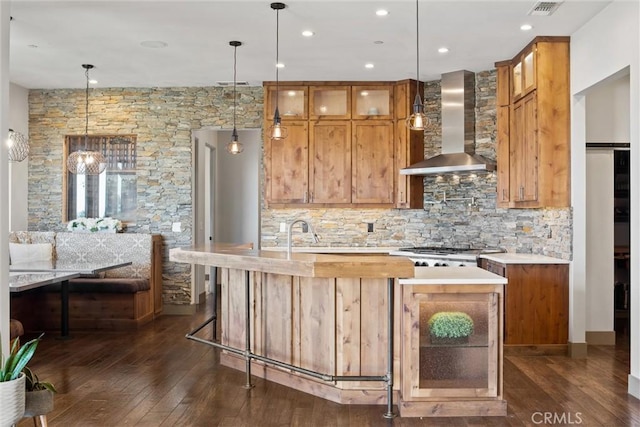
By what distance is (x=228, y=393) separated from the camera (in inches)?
169

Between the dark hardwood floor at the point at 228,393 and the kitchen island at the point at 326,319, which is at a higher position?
the kitchen island at the point at 326,319

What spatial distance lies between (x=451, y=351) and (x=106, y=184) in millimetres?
5711

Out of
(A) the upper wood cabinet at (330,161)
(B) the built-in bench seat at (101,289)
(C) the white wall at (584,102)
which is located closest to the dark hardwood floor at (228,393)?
(C) the white wall at (584,102)

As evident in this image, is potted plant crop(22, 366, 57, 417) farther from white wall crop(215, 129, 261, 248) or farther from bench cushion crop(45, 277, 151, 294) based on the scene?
white wall crop(215, 129, 261, 248)

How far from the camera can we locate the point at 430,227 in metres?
7.49

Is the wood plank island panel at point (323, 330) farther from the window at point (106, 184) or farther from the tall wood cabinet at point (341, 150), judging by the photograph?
the window at point (106, 184)

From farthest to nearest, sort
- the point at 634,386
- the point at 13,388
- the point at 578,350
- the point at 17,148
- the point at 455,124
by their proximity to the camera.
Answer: the point at 455,124
the point at 17,148
the point at 578,350
the point at 634,386
the point at 13,388

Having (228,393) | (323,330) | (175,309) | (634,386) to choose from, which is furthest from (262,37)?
(634,386)

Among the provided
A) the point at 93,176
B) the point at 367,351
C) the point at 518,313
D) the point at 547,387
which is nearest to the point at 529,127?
the point at 518,313

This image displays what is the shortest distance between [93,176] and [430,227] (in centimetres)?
453

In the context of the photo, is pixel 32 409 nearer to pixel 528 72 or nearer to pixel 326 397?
pixel 326 397

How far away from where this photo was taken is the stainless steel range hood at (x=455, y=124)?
268 inches

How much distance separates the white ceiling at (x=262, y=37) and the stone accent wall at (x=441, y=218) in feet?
2.05

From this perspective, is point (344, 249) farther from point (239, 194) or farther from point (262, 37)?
point (239, 194)
